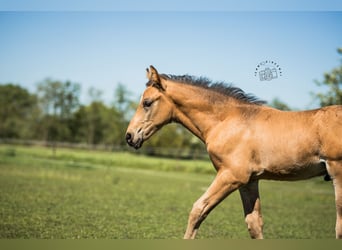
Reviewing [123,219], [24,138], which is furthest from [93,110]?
[123,219]

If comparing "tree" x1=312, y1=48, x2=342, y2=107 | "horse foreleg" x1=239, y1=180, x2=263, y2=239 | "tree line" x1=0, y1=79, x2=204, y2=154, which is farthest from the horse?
"tree line" x1=0, y1=79, x2=204, y2=154

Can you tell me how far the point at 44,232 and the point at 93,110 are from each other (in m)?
37.1

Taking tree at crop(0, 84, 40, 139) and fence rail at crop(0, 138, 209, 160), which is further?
tree at crop(0, 84, 40, 139)

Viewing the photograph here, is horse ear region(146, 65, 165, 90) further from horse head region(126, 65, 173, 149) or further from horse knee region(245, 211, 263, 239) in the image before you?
horse knee region(245, 211, 263, 239)

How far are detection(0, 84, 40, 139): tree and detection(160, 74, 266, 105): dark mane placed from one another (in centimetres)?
3945

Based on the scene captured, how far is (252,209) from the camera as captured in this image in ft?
14.0

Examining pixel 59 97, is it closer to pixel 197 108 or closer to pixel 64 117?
pixel 64 117

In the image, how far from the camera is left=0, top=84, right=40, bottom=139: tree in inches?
1633

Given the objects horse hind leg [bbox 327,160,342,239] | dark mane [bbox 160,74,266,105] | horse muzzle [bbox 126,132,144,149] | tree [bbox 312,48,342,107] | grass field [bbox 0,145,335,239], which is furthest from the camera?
tree [bbox 312,48,342,107]

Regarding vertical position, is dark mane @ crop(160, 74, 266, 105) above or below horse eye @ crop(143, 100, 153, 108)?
above

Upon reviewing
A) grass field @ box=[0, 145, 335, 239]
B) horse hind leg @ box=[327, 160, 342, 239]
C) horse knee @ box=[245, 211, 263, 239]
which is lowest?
grass field @ box=[0, 145, 335, 239]

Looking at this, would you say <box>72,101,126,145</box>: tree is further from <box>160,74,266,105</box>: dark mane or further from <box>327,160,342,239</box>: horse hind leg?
<box>327,160,342,239</box>: horse hind leg

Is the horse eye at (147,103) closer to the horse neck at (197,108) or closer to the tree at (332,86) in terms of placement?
the horse neck at (197,108)

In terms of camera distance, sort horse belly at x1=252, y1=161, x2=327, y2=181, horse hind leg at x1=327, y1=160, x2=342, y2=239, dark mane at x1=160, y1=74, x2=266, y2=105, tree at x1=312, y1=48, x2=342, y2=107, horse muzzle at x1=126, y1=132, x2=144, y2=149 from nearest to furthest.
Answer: horse hind leg at x1=327, y1=160, x2=342, y2=239, horse belly at x1=252, y1=161, x2=327, y2=181, horse muzzle at x1=126, y1=132, x2=144, y2=149, dark mane at x1=160, y1=74, x2=266, y2=105, tree at x1=312, y1=48, x2=342, y2=107
